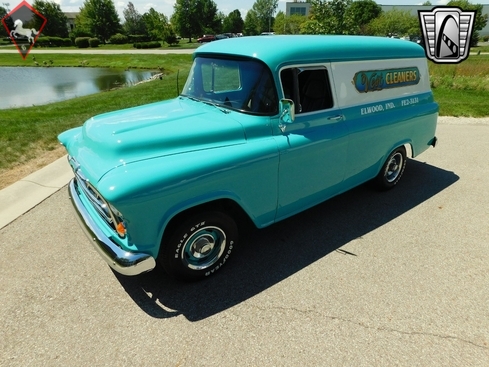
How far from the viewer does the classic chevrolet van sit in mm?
2553

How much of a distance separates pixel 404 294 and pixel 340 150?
1624mm

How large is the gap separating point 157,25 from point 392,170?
200 feet

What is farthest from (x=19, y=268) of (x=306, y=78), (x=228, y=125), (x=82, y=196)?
(x=306, y=78)

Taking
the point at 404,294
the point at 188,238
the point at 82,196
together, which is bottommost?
the point at 404,294

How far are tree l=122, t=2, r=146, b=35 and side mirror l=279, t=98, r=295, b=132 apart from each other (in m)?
76.0

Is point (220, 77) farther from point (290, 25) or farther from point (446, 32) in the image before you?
point (290, 25)

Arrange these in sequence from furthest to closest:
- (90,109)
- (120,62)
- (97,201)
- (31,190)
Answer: (120,62)
(90,109)
(31,190)
(97,201)

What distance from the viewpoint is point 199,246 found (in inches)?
119

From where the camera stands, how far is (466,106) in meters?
9.81

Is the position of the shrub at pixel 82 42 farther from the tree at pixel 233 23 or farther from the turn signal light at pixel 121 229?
the turn signal light at pixel 121 229

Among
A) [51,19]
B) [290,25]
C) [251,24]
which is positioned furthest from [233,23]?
[290,25]

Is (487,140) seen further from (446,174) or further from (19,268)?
(19,268)

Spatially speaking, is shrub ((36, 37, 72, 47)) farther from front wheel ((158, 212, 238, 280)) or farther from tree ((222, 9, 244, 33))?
front wheel ((158, 212, 238, 280))

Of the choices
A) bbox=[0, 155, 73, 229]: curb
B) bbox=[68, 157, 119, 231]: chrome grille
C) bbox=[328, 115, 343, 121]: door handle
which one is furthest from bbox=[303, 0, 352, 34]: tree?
bbox=[68, 157, 119, 231]: chrome grille
